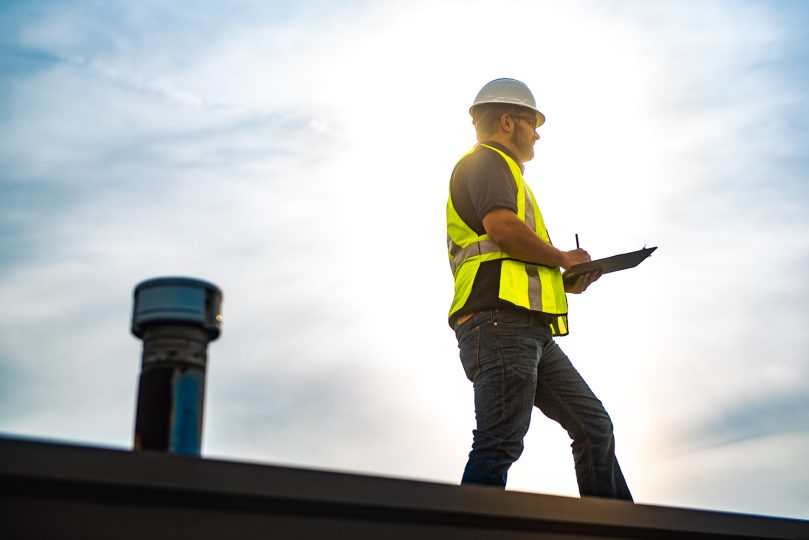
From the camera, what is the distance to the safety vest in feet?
12.6

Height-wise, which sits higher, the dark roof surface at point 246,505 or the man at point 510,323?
the man at point 510,323

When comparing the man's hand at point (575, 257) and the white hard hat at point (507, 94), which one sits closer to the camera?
the man's hand at point (575, 257)

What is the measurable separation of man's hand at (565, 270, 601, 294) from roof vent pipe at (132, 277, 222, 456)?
Result: 70.8 inches

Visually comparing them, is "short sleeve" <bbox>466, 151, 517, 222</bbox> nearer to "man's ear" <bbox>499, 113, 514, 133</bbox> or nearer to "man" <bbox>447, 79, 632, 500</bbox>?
"man" <bbox>447, 79, 632, 500</bbox>

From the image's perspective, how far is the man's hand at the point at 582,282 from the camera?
13.6 feet

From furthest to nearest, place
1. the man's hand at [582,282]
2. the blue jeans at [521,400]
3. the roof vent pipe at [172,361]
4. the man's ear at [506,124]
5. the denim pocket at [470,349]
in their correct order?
the man's ear at [506,124]
the man's hand at [582,282]
the denim pocket at [470,349]
the blue jeans at [521,400]
the roof vent pipe at [172,361]

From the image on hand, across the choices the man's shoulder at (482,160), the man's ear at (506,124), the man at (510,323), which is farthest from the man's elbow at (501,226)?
the man's ear at (506,124)

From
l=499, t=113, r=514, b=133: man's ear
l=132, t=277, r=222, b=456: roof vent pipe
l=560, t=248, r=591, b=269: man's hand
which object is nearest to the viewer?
l=132, t=277, r=222, b=456: roof vent pipe

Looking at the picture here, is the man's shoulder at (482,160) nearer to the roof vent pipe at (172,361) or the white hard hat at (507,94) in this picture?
the white hard hat at (507,94)

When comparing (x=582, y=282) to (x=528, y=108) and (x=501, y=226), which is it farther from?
(x=528, y=108)

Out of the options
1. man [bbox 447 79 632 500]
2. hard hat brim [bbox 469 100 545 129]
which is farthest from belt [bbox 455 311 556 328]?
hard hat brim [bbox 469 100 545 129]

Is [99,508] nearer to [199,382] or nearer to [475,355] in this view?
[199,382]

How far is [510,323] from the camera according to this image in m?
3.77

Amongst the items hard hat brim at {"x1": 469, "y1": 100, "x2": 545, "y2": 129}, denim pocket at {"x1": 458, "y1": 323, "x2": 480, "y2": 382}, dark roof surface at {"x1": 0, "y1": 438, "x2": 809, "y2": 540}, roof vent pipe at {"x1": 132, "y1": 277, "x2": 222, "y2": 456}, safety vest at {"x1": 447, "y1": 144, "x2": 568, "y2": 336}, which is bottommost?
dark roof surface at {"x1": 0, "y1": 438, "x2": 809, "y2": 540}
